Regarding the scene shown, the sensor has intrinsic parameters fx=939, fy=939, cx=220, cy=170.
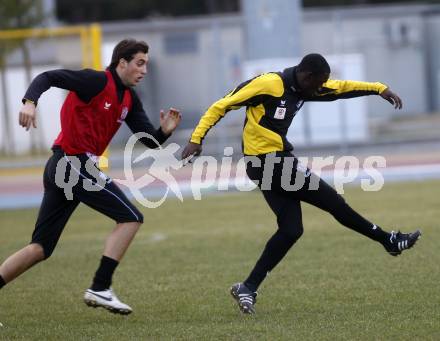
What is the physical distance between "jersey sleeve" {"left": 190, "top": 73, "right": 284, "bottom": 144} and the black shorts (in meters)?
0.65

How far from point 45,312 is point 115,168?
12650mm

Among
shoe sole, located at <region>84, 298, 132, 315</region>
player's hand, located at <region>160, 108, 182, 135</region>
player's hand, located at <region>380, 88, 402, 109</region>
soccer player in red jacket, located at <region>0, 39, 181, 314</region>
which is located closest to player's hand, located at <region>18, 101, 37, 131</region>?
→ soccer player in red jacket, located at <region>0, 39, 181, 314</region>

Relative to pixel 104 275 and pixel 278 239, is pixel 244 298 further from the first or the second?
pixel 104 275

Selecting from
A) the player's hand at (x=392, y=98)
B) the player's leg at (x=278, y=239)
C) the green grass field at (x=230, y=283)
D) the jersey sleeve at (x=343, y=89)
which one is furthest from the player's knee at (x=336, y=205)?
the player's hand at (x=392, y=98)

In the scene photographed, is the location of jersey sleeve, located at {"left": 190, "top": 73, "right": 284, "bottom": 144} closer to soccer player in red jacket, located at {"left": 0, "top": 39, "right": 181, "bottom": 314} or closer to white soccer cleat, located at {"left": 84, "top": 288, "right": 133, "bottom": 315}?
soccer player in red jacket, located at {"left": 0, "top": 39, "right": 181, "bottom": 314}

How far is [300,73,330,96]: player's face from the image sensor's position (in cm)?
632

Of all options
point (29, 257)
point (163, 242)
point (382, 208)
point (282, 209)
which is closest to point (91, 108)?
point (29, 257)

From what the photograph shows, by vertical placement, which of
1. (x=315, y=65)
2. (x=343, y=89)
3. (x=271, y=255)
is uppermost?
(x=315, y=65)

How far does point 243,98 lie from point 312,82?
48cm

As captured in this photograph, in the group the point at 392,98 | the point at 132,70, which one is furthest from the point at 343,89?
the point at 132,70

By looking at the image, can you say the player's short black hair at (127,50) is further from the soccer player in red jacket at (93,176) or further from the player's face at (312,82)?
the player's face at (312,82)

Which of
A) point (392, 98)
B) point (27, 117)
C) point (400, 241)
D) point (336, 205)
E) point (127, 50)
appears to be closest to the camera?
point (27, 117)

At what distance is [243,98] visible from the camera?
20.7 ft

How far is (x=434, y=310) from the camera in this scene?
6.02m
